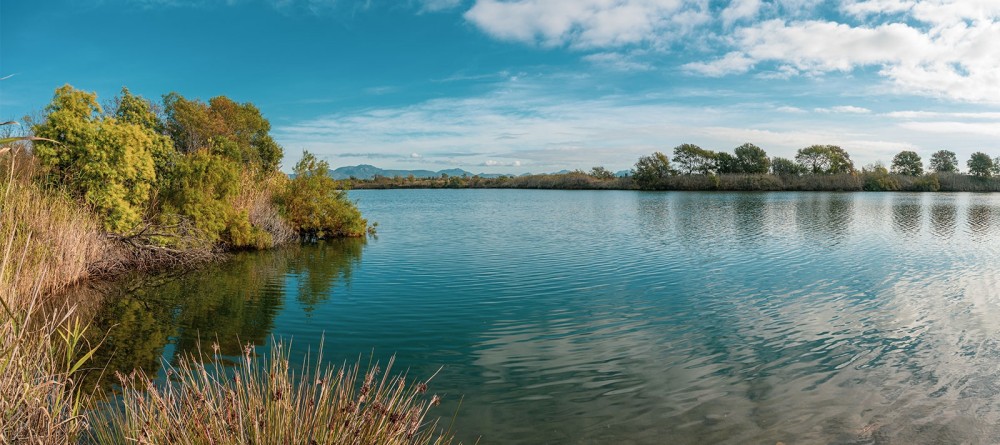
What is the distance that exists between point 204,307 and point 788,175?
88.0 metres

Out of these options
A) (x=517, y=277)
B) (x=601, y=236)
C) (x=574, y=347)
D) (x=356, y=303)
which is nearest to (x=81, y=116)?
(x=356, y=303)

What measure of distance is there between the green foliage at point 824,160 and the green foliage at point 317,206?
275ft

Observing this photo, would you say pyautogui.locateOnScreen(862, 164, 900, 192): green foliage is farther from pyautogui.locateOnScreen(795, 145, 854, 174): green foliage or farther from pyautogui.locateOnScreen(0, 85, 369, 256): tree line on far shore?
pyautogui.locateOnScreen(0, 85, 369, 256): tree line on far shore

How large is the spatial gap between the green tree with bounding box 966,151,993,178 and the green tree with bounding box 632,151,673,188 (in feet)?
144

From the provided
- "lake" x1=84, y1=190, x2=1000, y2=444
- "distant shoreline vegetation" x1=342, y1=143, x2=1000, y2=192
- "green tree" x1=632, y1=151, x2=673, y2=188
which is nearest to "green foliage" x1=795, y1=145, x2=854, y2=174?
"distant shoreline vegetation" x1=342, y1=143, x2=1000, y2=192

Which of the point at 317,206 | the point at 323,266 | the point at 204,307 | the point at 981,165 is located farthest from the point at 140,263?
the point at 981,165

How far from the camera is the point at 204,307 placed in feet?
39.0

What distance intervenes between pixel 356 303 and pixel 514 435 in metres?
7.02

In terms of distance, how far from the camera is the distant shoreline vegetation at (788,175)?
8088 cm

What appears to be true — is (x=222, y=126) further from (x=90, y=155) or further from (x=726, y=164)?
(x=726, y=164)

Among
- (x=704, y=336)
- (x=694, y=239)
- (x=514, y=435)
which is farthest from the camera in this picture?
(x=694, y=239)

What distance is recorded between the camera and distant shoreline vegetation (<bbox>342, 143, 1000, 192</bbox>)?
80.9 metres

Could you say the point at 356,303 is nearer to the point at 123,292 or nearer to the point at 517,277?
the point at 517,277

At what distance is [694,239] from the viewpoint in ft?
74.9
